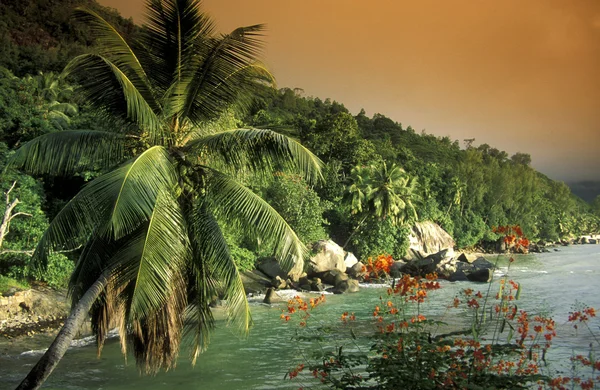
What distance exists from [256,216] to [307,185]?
2465cm

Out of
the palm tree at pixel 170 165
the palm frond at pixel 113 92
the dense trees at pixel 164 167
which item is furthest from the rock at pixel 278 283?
the palm frond at pixel 113 92

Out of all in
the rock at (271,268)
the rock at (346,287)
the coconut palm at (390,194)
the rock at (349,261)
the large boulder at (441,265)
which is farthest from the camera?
the coconut palm at (390,194)

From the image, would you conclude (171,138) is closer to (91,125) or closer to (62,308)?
(62,308)

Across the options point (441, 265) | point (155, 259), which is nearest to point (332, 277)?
point (441, 265)

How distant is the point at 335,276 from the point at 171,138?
69.1ft

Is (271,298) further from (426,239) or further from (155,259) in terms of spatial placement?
(426,239)

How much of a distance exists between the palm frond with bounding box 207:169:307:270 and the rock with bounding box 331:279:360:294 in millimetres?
18203

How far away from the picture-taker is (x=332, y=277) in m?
29.5

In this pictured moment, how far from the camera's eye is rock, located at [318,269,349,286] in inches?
1138

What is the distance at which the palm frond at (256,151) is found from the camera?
920 cm

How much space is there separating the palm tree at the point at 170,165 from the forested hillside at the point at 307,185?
72 centimetres

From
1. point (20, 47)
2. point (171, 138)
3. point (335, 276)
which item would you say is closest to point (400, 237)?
point (335, 276)

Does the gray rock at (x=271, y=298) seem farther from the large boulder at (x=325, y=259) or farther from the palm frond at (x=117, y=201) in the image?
the palm frond at (x=117, y=201)

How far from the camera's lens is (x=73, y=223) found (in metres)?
8.59
